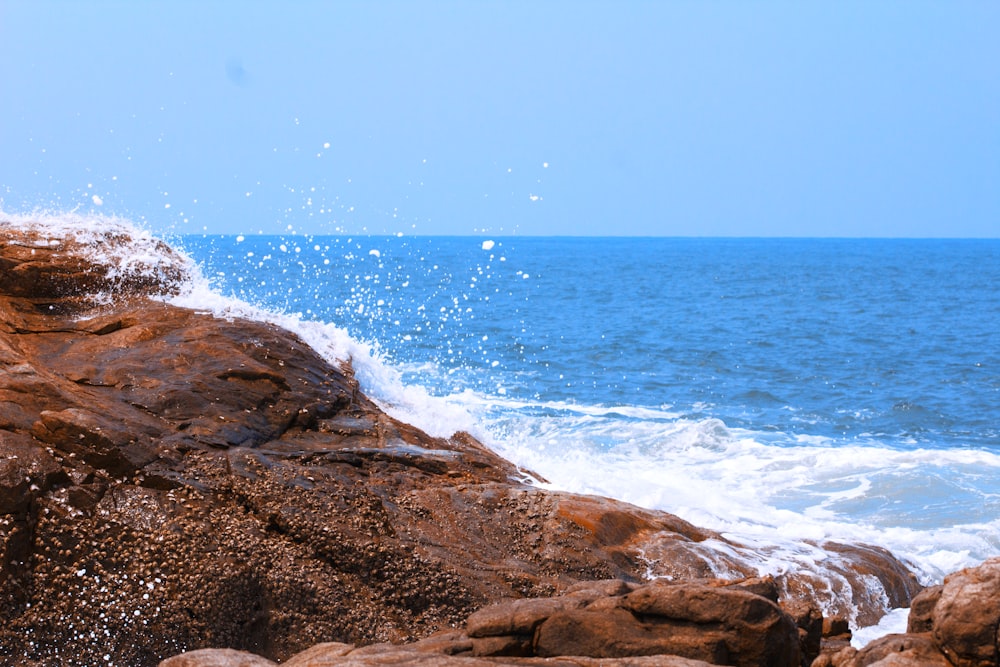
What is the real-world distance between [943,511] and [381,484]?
695cm

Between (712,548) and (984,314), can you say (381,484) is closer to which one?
(712,548)

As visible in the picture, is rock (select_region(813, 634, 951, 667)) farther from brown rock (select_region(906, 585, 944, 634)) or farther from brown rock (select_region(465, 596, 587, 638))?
brown rock (select_region(465, 596, 587, 638))

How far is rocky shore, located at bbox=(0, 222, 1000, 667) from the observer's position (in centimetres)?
507

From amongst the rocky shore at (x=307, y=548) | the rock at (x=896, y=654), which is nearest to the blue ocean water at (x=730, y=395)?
the rocky shore at (x=307, y=548)

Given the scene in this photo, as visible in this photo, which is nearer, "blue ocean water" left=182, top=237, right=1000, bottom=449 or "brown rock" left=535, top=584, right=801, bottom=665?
"brown rock" left=535, top=584, right=801, bottom=665

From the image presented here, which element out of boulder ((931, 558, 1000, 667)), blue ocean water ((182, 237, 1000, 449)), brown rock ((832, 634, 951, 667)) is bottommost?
blue ocean water ((182, 237, 1000, 449))

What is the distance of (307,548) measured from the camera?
21.2 ft

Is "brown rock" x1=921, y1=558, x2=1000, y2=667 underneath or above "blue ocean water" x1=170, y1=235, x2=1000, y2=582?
above

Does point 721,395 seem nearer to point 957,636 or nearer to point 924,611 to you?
point 924,611

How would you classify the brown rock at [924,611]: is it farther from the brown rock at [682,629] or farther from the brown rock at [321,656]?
the brown rock at [321,656]

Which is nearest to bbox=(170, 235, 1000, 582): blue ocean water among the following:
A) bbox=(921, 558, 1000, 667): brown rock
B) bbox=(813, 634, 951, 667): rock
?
bbox=(813, 634, 951, 667): rock

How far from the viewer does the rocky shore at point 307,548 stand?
199 inches

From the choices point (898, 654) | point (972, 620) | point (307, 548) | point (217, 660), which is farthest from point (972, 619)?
point (307, 548)

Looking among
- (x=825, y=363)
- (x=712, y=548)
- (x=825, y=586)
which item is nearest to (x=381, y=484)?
(x=712, y=548)
